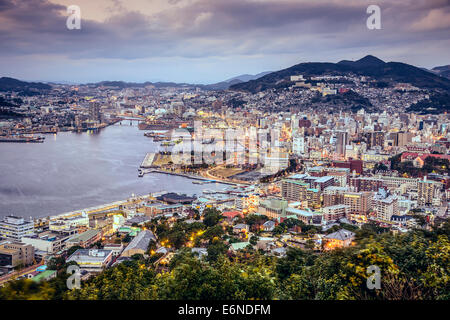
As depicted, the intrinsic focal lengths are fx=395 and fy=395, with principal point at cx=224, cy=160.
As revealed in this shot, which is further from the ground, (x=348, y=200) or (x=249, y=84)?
(x=249, y=84)

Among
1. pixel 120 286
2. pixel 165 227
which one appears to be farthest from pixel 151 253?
pixel 120 286

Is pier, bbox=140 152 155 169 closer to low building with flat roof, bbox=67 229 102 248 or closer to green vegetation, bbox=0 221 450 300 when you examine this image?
low building with flat roof, bbox=67 229 102 248

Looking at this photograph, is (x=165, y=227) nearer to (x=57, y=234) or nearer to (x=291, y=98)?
(x=57, y=234)

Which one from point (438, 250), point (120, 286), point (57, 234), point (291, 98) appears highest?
point (291, 98)

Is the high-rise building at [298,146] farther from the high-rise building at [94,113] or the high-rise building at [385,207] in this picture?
the high-rise building at [94,113]

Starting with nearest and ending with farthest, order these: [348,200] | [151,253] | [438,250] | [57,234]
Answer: [438,250], [151,253], [57,234], [348,200]

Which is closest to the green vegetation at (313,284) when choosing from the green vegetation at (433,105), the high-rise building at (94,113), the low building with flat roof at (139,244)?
the low building with flat roof at (139,244)

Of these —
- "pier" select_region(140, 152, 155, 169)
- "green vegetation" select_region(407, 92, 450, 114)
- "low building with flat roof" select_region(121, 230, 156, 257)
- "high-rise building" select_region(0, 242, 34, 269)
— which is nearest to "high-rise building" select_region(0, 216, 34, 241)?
"high-rise building" select_region(0, 242, 34, 269)
